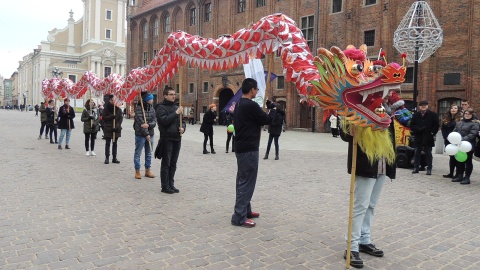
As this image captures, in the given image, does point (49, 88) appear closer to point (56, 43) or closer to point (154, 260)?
point (154, 260)

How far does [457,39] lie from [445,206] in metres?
19.1

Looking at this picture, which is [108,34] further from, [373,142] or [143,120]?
[373,142]

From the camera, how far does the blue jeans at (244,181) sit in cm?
552

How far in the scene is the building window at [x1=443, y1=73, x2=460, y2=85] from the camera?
74.0 feet

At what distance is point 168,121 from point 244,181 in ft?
8.34

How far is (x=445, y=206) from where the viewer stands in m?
7.05

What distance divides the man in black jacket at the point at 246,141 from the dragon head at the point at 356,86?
55.6 inches

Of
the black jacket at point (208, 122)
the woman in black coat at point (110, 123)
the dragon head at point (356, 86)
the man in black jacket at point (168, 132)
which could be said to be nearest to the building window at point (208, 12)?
the black jacket at point (208, 122)

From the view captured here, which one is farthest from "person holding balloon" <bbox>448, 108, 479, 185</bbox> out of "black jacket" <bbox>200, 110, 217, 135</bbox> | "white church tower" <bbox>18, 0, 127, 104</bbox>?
"white church tower" <bbox>18, 0, 127, 104</bbox>

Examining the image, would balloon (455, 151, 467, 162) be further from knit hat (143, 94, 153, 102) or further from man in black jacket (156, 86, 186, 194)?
knit hat (143, 94, 153, 102)

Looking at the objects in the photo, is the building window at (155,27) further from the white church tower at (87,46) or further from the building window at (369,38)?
the white church tower at (87,46)

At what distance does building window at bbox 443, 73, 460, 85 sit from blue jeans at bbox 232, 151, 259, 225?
70.2 ft

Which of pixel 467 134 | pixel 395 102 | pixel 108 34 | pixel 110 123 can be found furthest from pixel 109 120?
pixel 108 34

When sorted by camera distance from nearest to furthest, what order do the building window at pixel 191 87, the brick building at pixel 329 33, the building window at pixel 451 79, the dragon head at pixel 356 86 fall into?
the dragon head at pixel 356 86 < the brick building at pixel 329 33 < the building window at pixel 451 79 < the building window at pixel 191 87
